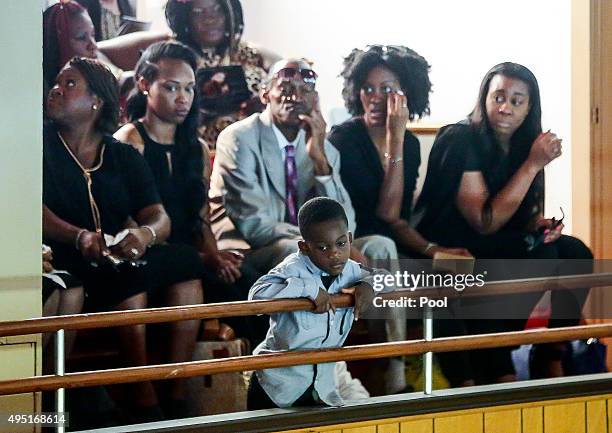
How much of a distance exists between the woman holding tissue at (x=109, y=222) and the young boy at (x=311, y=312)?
Result: 603 mm

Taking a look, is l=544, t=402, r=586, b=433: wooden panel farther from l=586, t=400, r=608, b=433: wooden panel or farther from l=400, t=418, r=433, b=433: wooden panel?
l=400, t=418, r=433, b=433: wooden panel

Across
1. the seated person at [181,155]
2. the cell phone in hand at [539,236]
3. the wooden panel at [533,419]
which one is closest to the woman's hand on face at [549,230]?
the cell phone in hand at [539,236]

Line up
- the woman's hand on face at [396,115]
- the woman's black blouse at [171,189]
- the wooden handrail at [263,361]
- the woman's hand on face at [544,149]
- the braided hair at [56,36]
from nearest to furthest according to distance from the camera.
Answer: the wooden handrail at [263,361] → the braided hair at [56,36] → the woman's black blouse at [171,189] → the woman's hand on face at [396,115] → the woman's hand on face at [544,149]

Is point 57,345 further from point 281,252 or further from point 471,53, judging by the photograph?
point 471,53

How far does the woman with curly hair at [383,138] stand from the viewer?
4547 mm

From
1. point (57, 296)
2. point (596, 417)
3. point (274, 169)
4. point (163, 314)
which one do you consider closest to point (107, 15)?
point (274, 169)

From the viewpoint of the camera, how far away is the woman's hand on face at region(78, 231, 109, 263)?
4062mm

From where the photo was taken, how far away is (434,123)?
15.4ft

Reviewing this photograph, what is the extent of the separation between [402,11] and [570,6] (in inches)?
33.6

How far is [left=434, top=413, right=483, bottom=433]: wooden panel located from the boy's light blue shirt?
15.2 inches

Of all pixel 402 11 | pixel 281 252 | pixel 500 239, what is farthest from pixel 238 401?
pixel 402 11

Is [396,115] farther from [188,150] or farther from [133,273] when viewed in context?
[133,273]

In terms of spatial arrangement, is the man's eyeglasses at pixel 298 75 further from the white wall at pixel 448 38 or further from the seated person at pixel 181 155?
the seated person at pixel 181 155

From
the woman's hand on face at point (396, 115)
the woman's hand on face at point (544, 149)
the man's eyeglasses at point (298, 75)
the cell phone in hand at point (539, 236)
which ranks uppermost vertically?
the man's eyeglasses at point (298, 75)
